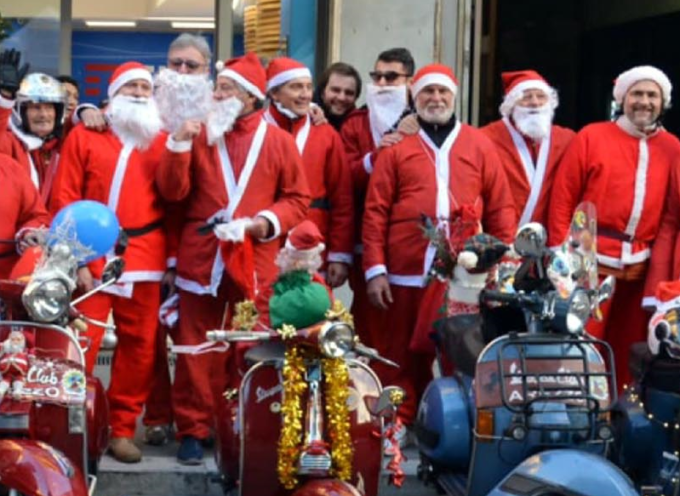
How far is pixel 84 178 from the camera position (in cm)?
809

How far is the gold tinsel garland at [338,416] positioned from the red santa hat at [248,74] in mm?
2017

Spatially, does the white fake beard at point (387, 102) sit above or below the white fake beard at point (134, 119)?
above

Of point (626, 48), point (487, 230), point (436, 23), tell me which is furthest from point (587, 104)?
point (487, 230)

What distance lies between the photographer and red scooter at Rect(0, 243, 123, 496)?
238 inches

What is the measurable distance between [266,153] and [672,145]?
224 centimetres

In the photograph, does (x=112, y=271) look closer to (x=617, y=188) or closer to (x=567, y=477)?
(x=567, y=477)

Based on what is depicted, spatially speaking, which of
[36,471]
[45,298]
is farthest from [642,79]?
[36,471]

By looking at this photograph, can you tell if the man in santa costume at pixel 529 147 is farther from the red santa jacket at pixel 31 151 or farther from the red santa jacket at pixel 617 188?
the red santa jacket at pixel 31 151

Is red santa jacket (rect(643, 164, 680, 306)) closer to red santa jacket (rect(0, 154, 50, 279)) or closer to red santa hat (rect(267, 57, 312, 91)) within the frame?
red santa hat (rect(267, 57, 312, 91))

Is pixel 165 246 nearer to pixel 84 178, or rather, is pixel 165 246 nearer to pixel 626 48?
pixel 84 178

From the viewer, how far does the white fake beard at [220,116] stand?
8.05 m

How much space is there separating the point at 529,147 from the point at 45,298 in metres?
3.55

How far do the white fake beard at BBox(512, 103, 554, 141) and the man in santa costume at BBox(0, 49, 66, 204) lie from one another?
2435mm

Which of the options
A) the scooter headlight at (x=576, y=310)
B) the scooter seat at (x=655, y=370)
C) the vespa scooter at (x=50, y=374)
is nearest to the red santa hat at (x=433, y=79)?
the scooter seat at (x=655, y=370)
